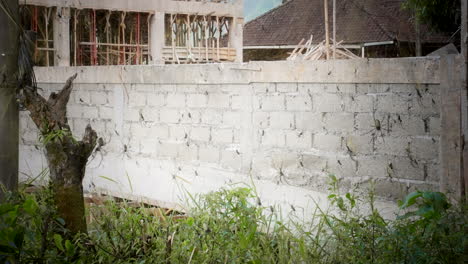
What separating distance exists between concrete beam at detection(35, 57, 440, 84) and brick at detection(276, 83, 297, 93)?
4cm

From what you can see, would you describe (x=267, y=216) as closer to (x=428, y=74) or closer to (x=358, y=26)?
(x=428, y=74)

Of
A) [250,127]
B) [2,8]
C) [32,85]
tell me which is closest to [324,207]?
[250,127]

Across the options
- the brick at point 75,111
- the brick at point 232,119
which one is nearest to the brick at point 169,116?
the brick at point 232,119

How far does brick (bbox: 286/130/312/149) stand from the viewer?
548 centimetres

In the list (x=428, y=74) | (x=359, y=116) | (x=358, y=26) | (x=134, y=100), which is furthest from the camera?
(x=358, y=26)

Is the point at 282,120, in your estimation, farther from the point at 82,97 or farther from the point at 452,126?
the point at 82,97

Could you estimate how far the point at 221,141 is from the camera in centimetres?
618

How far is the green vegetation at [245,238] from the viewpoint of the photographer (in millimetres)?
3781

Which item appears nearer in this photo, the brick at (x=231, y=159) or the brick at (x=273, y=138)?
the brick at (x=273, y=138)

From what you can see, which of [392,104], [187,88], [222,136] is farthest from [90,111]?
[392,104]

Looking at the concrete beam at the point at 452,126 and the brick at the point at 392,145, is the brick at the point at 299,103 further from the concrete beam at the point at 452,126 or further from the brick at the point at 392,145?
the concrete beam at the point at 452,126

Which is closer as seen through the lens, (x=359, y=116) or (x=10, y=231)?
(x=10, y=231)

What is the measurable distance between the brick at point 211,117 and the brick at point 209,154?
0.82 feet

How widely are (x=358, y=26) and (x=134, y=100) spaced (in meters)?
13.8
